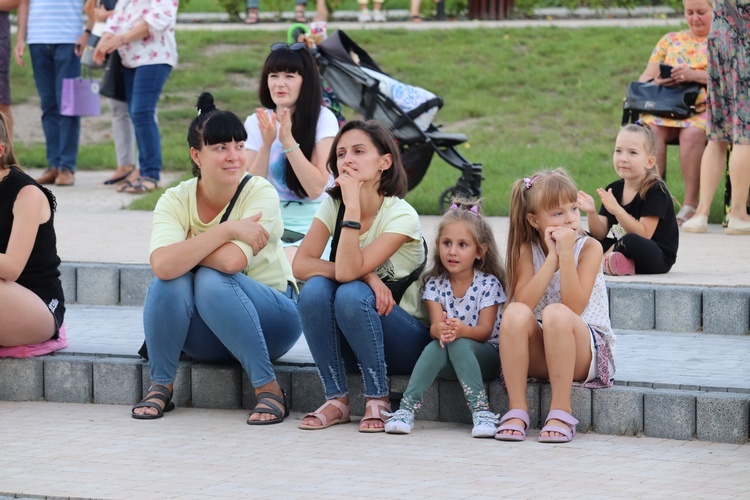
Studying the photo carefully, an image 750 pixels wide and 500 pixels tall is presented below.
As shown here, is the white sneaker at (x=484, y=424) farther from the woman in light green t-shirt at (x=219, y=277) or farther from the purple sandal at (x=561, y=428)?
the woman in light green t-shirt at (x=219, y=277)

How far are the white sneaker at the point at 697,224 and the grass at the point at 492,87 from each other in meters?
1.51

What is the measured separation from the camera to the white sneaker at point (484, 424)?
4637 millimetres

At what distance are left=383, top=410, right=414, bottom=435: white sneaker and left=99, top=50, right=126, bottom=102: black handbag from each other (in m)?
5.38

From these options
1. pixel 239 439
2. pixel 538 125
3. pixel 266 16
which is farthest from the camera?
pixel 266 16

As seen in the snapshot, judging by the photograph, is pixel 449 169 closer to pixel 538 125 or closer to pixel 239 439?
pixel 538 125

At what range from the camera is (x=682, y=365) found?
16.9 ft

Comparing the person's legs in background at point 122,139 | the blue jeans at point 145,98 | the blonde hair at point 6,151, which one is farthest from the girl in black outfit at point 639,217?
the person's legs in background at point 122,139

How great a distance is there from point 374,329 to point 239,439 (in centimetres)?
63

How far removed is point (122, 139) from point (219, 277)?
540 centimetres

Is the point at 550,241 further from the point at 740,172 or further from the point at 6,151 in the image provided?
the point at 740,172

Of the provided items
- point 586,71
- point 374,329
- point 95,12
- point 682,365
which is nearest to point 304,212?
point 374,329

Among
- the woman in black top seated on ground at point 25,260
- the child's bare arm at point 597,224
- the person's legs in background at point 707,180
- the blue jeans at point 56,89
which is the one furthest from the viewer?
A: the blue jeans at point 56,89

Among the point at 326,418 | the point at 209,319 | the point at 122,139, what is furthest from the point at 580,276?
the point at 122,139

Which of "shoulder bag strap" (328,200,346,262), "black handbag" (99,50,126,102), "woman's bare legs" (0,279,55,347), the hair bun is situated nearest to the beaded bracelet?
the hair bun
